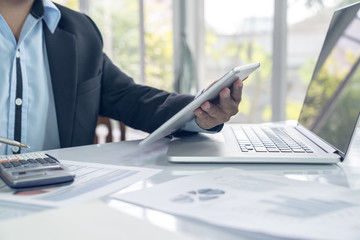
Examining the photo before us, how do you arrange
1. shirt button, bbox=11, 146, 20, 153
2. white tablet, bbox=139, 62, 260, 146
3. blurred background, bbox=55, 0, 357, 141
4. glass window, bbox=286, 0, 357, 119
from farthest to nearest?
blurred background, bbox=55, 0, 357, 141 → glass window, bbox=286, 0, 357, 119 → shirt button, bbox=11, 146, 20, 153 → white tablet, bbox=139, 62, 260, 146

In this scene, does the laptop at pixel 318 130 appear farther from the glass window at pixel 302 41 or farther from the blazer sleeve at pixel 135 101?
the glass window at pixel 302 41

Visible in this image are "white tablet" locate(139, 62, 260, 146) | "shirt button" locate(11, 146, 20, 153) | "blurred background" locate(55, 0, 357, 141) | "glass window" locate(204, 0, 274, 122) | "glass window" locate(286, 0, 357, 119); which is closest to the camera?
"white tablet" locate(139, 62, 260, 146)

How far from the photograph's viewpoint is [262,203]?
0.47 metres

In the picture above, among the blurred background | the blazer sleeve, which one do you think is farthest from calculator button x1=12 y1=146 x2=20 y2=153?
the blurred background

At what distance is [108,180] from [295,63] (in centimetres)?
230

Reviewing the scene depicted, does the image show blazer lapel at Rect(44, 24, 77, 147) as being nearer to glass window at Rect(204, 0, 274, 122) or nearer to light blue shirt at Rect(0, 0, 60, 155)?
light blue shirt at Rect(0, 0, 60, 155)

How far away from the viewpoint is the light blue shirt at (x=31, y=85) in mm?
1013

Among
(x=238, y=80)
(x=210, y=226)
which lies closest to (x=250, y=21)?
(x=238, y=80)

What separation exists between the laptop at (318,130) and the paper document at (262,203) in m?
0.13

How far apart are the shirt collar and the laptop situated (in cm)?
51

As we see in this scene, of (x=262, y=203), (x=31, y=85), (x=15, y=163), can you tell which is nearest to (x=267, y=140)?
(x=262, y=203)

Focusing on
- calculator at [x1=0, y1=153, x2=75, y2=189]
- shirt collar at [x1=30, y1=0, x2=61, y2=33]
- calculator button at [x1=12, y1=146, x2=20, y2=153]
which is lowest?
calculator button at [x1=12, y1=146, x2=20, y2=153]

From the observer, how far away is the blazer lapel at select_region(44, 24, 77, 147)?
3.47 feet

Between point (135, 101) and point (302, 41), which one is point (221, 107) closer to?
point (135, 101)
